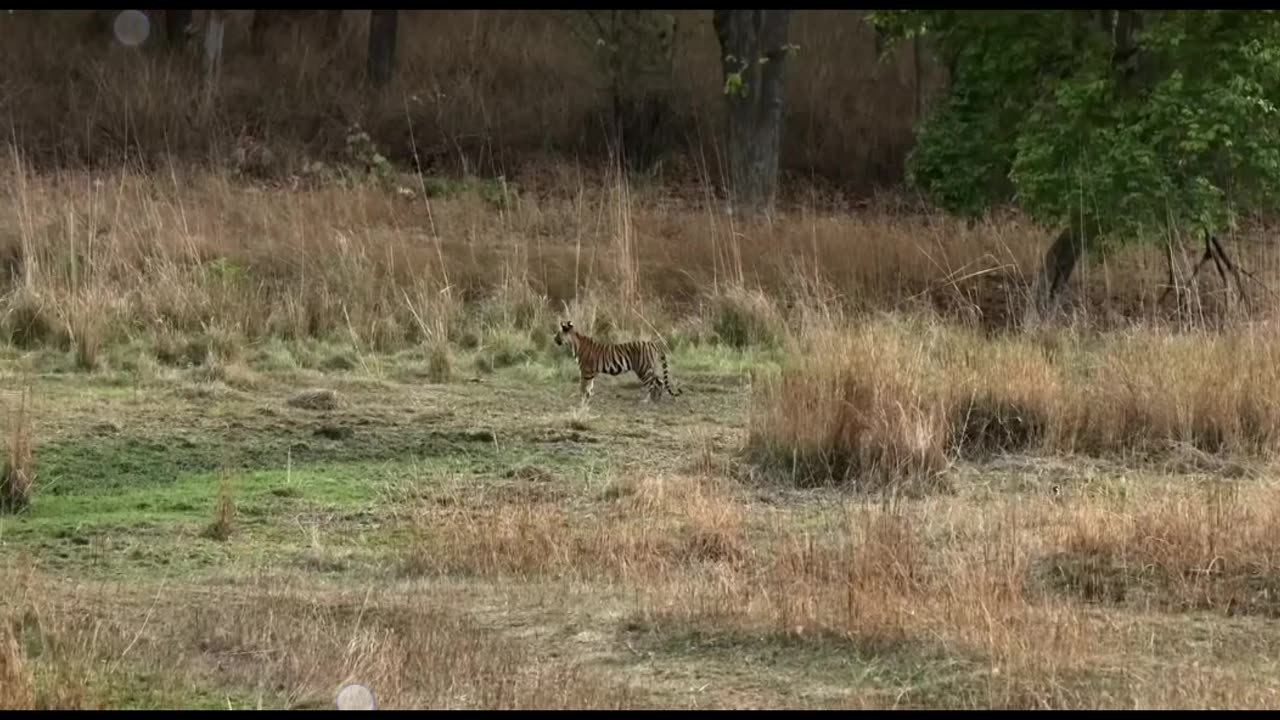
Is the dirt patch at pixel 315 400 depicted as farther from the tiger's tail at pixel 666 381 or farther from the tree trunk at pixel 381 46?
the tree trunk at pixel 381 46

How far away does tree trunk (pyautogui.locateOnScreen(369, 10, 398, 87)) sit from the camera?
98.7ft

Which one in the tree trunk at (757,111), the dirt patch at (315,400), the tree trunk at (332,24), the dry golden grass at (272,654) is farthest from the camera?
the tree trunk at (332,24)

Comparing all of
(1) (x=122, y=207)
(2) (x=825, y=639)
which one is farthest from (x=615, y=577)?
(1) (x=122, y=207)

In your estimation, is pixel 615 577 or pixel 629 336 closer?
pixel 615 577

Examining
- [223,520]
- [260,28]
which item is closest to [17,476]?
[223,520]

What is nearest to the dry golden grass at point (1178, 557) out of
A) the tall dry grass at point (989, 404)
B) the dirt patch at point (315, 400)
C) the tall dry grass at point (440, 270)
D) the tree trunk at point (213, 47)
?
the tall dry grass at point (989, 404)

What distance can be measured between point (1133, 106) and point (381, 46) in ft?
60.0

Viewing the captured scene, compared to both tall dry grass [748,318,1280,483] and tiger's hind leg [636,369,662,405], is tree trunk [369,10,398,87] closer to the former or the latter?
tiger's hind leg [636,369,662,405]

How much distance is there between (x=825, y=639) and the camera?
21.9 ft

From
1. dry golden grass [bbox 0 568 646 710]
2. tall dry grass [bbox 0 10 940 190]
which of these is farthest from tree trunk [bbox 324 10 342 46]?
dry golden grass [bbox 0 568 646 710]

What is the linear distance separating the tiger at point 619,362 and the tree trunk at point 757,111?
31.0 feet

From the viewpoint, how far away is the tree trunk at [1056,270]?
1529cm

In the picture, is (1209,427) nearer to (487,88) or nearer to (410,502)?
(410,502)

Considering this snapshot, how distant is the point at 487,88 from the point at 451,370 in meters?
17.7
